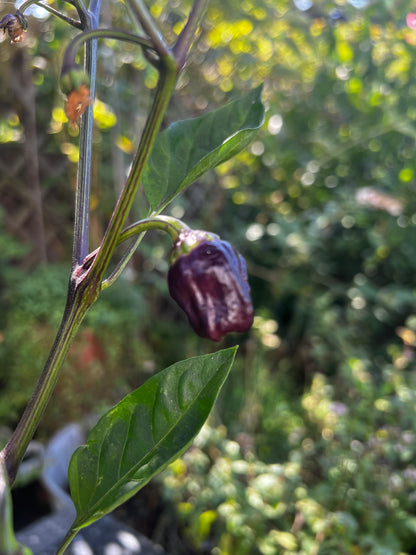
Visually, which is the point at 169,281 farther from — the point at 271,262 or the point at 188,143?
the point at 271,262

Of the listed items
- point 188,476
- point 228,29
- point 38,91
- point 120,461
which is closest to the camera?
point 120,461

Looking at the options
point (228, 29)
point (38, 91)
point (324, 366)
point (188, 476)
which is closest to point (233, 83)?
point (228, 29)

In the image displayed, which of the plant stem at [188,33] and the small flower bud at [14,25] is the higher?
the small flower bud at [14,25]

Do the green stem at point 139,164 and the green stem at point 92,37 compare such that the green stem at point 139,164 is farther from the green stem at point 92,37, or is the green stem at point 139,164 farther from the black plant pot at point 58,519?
the black plant pot at point 58,519

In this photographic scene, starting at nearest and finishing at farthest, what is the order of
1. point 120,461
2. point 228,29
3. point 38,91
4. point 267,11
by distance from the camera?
point 120,461
point 267,11
point 228,29
point 38,91

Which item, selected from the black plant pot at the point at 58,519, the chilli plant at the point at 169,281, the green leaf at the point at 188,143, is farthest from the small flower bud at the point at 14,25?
the black plant pot at the point at 58,519

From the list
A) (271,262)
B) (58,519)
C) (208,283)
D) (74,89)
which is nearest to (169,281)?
(208,283)

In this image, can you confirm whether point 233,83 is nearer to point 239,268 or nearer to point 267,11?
point 267,11
